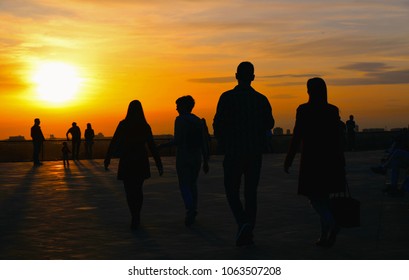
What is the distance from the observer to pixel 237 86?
32.4ft

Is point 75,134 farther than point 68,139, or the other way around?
point 68,139

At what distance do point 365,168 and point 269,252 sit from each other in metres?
18.4

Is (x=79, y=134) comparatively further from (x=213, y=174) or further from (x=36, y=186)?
(x=36, y=186)

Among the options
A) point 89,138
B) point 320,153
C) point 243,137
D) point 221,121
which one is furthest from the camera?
point 89,138

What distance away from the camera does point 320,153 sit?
9.56 metres

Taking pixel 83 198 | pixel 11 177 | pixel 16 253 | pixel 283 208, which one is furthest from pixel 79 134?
pixel 16 253

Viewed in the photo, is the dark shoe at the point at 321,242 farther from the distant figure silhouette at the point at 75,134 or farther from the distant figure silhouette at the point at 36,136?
the distant figure silhouette at the point at 75,134

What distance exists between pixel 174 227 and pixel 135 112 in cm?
168

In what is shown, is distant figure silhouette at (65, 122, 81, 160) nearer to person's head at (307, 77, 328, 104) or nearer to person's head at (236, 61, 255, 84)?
person's head at (236, 61, 255, 84)

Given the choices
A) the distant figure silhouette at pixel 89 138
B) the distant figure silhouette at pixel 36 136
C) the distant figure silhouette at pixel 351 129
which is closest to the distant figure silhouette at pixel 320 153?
the distant figure silhouette at pixel 36 136

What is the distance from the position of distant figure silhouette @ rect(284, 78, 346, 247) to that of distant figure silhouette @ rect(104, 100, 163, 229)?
288 cm

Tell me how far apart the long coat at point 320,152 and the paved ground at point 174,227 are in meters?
0.71

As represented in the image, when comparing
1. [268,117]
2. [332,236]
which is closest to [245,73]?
[268,117]

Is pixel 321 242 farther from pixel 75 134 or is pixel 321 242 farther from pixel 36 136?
pixel 75 134
